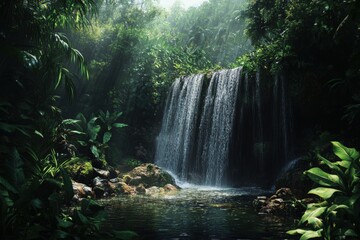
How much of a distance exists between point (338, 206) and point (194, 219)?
11.8 feet

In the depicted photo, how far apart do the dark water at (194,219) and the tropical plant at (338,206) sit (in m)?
1.09

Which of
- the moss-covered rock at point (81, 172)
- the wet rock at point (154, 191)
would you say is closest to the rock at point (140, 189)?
the wet rock at point (154, 191)

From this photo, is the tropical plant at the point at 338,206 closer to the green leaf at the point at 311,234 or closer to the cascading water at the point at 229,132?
the green leaf at the point at 311,234

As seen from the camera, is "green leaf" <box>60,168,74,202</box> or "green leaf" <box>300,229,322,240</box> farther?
"green leaf" <box>60,168,74,202</box>

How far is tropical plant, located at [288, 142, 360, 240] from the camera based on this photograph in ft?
14.6

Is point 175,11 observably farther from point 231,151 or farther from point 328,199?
point 328,199

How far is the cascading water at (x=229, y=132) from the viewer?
14352 mm

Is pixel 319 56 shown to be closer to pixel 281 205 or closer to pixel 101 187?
pixel 281 205

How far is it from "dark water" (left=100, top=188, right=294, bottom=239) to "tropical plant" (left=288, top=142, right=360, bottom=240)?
1088mm

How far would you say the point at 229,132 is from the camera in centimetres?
1573

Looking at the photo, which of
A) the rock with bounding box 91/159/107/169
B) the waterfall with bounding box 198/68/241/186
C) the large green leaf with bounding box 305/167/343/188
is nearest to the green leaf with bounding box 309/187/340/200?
the large green leaf with bounding box 305/167/343/188

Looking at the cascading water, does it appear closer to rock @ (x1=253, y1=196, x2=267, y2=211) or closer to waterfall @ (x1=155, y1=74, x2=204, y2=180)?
waterfall @ (x1=155, y1=74, x2=204, y2=180)

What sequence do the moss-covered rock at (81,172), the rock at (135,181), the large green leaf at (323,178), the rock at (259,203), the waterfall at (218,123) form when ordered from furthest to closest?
the waterfall at (218,123) < the rock at (135,181) < the moss-covered rock at (81,172) < the rock at (259,203) < the large green leaf at (323,178)

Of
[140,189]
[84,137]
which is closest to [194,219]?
[140,189]
